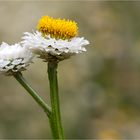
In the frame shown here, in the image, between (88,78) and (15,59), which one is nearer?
(15,59)

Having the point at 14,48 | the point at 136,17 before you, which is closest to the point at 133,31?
the point at 136,17

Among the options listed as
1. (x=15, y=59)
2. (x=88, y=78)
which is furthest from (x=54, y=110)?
(x=88, y=78)

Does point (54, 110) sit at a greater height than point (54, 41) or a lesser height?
lesser

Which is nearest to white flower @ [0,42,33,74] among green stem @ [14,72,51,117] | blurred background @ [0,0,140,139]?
green stem @ [14,72,51,117]

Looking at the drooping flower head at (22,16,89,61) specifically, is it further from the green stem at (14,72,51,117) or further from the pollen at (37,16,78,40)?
the green stem at (14,72,51,117)

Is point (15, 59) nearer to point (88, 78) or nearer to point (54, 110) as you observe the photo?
point (54, 110)

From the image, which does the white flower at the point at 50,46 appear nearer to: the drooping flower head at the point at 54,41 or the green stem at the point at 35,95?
the drooping flower head at the point at 54,41

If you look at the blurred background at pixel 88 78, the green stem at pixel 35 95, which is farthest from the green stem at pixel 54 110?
the blurred background at pixel 88 78
